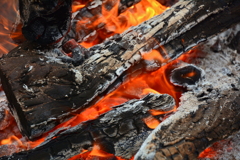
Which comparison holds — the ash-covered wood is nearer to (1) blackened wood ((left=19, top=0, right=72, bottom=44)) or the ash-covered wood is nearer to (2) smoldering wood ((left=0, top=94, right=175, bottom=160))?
(2) smoldering wood ((left=0, top=94, right=175, bottom=160))

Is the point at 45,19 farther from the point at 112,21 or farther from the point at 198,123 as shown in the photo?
the point at 198,123

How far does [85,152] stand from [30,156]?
0.92ft

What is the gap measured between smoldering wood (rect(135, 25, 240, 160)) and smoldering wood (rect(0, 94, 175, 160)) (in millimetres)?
147

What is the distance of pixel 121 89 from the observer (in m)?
1.81

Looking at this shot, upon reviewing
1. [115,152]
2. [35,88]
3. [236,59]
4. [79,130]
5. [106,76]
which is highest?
[35,88]

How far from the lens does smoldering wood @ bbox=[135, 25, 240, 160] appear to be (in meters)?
1.20

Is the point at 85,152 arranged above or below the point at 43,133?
below

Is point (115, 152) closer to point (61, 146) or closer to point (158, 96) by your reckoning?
point (61, 146)

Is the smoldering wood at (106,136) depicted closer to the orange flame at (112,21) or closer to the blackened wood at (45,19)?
the blackened wood at (45,19)

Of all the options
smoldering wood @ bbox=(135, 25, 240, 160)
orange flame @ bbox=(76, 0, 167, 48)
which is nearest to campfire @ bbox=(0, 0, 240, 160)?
smoldering wood @ bbox=(135, 25, 240, 160)

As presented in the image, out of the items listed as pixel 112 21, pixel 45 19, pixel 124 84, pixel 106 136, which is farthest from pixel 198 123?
pixel 112 21

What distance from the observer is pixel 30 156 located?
129cm

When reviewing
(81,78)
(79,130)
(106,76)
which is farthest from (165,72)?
(79,130)

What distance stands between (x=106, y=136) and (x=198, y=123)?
487 millimetres
